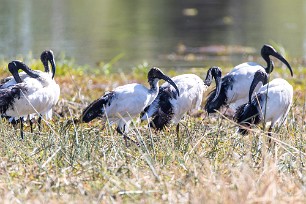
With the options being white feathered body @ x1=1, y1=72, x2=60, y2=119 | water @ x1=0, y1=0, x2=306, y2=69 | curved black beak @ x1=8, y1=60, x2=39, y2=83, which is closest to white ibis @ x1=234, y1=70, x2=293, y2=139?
white feathered body @ x1=1, y1=72, x2=60, y2=119

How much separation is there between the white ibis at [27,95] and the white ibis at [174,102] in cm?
89

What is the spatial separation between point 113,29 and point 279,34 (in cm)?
501

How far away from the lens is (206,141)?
18.0 ft

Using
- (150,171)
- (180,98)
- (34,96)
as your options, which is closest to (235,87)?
(180,98)

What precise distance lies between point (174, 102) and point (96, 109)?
31.1 inches

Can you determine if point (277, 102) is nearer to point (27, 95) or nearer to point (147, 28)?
point (27, 95)

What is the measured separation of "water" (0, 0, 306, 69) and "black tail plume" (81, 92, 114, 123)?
9.09 metres

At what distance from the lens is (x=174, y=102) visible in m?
6.98

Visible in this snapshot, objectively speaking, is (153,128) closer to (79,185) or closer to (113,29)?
(79,185)

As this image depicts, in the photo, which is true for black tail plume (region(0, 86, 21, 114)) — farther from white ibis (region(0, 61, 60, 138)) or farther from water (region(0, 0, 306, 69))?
water (region(0, 0, 306, 69))

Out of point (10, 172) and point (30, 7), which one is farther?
point (30, 7)

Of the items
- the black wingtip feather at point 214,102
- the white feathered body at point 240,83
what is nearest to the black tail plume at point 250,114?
the black wingtip feather at point 214,102

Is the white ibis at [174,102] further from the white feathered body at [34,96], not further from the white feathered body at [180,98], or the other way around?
the white feathered body at [34,96]

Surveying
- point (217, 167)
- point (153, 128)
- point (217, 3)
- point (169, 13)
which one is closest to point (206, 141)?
point (217, 167)
